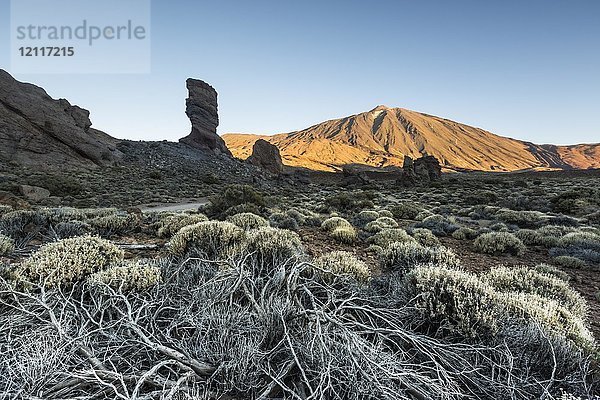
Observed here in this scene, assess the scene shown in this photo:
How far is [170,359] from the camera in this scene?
100 inches

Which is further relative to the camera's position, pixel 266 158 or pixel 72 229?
pixel 266 158

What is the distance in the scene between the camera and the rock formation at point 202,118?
54.5 m

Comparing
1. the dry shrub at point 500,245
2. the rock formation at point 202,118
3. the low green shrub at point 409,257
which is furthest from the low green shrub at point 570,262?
the rock formation at point 202,118

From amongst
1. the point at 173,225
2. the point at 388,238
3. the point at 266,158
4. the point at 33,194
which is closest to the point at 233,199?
the point at 173,225

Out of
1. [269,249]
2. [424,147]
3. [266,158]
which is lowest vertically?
[269,249]

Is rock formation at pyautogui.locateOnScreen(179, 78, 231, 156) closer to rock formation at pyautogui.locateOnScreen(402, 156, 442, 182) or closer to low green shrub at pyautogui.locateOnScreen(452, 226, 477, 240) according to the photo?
rock formation at pyautogui.locateOnScreen(402, 156, 442, 182)

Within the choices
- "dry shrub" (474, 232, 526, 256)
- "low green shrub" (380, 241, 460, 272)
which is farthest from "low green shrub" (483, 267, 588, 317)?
"dry shrub" (474, 232, 526, 256)

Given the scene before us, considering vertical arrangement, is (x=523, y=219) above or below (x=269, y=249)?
below

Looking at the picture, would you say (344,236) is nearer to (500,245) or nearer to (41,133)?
(500,245)

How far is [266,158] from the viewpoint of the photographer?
2111 inches

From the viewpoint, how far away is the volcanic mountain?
13575cm

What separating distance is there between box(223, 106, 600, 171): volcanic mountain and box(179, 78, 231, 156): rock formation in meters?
70.0

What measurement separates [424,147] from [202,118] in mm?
131658

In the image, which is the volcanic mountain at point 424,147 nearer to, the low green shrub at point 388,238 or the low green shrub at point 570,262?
the low green shrub at point 388,238
